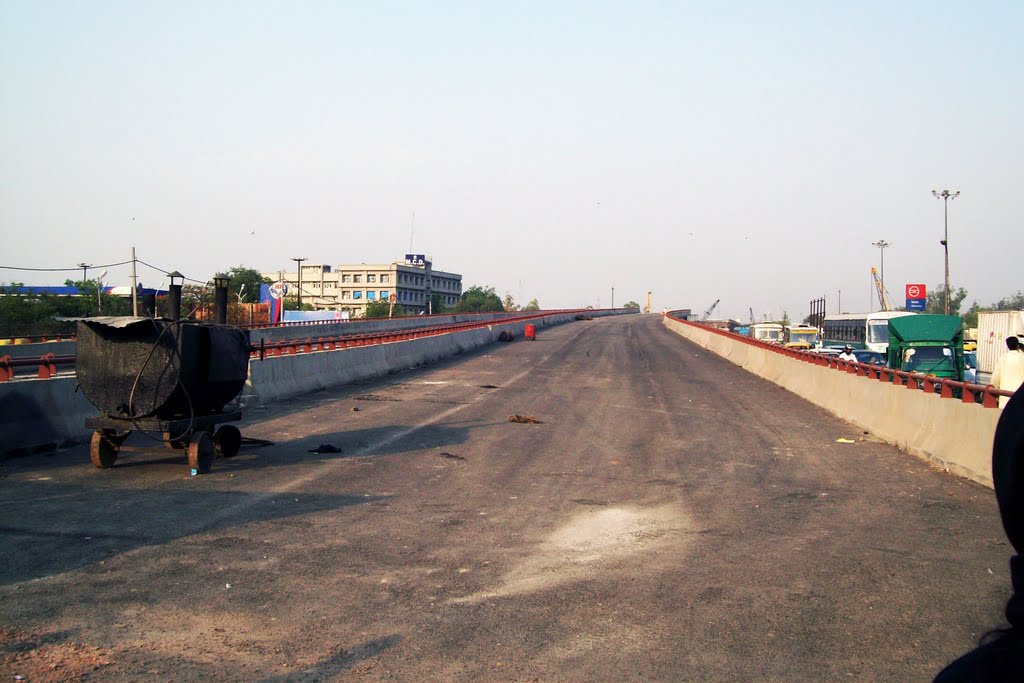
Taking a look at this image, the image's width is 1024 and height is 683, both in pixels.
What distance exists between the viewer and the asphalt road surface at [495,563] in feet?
18.8

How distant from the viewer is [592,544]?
28.6 feet

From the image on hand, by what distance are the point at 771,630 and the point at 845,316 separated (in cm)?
5819

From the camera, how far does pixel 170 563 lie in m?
7.73

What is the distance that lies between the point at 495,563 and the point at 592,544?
1225mm

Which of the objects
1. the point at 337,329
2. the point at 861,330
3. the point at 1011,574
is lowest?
the point at 337,329

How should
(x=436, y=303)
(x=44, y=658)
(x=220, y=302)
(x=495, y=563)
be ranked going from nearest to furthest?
(x=44, y=658) → (x=495, y=563) → (x=220, y=302) → (x=436, y=303)

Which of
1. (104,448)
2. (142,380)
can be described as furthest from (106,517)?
(104,448)

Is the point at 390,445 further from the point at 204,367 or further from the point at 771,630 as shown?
the point at 771,630

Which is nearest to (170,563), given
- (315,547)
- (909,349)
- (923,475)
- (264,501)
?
(315,547)

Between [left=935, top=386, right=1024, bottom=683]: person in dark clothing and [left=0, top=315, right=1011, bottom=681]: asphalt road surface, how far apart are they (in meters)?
3.69

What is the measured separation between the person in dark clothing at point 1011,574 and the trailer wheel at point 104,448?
40.2ft

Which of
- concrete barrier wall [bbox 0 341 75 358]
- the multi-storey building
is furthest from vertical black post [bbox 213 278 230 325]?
the multi-storey building

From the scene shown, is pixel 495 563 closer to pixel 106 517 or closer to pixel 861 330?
pixel 106 517

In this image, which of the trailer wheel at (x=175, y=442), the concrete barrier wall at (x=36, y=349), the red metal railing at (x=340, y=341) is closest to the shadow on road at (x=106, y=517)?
the trailer wheel at (x=175, y=442)
